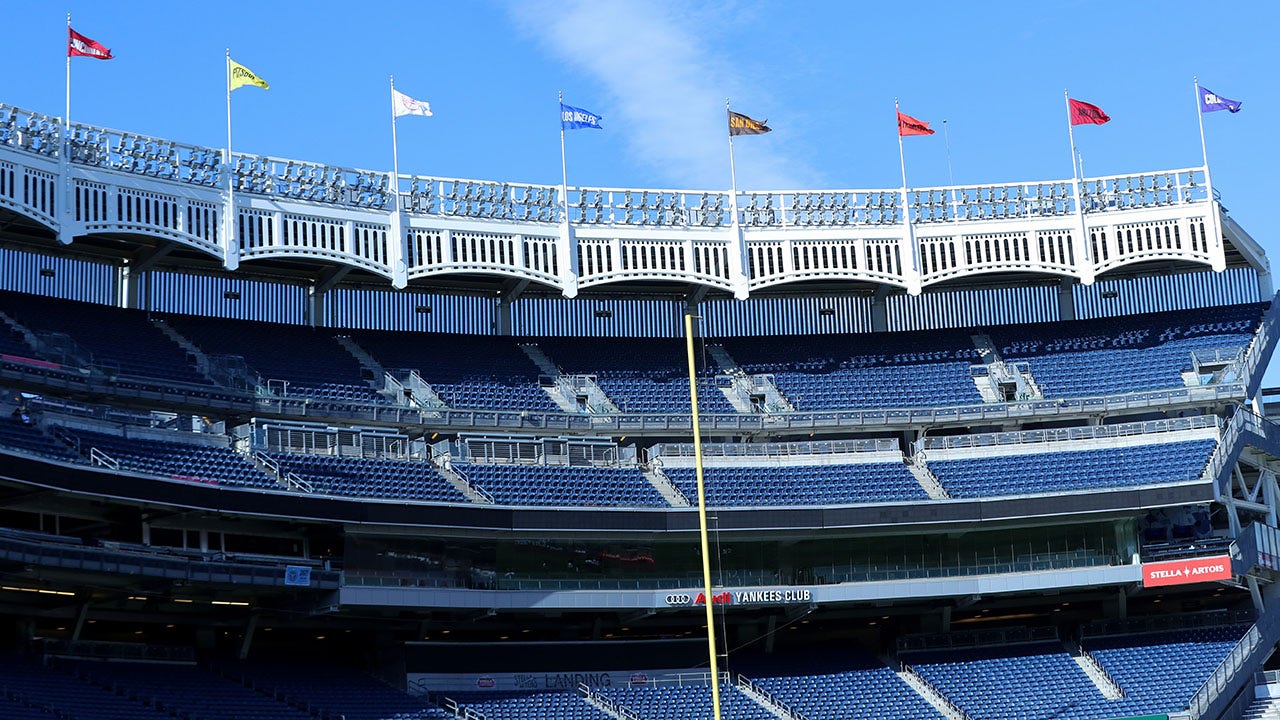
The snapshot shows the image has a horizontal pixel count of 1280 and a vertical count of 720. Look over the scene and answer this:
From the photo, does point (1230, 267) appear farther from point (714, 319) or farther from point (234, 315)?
point (234, 315)

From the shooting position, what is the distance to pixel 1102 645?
5191cm

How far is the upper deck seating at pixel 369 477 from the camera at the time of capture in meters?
47.5

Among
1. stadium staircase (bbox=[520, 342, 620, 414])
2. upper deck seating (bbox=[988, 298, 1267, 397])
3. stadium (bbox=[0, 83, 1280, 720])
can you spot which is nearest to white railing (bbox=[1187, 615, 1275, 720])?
stadium (bbox=[0, 83, 1280, 720])

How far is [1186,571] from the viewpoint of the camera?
Answer: 4934cm

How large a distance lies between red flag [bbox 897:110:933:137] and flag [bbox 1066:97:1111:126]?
4.86 metres

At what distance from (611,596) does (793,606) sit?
5.60 m

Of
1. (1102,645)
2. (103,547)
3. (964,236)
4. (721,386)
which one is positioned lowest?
(1102,645)

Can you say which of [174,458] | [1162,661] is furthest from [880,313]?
[174,458]

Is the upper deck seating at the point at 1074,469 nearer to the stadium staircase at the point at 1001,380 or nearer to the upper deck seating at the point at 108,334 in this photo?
the stadium staircase at the point at 1001,380

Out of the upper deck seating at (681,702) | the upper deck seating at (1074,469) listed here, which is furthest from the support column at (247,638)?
the upper deck seating at (1074,469)

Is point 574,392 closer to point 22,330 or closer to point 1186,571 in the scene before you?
point 22,330

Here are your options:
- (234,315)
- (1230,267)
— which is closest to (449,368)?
(234,315)

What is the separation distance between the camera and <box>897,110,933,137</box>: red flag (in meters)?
58.8

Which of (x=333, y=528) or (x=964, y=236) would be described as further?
(x=964, y=236)
